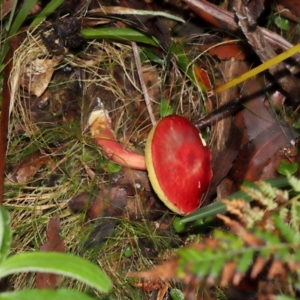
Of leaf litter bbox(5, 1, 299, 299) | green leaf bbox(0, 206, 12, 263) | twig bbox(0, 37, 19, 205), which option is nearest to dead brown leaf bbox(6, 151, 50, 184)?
leaf litter bbox(5, 1, 299, 299)

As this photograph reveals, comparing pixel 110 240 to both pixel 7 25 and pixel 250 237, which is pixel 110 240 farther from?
pixel 250 237

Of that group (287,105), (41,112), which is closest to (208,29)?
(287,105)

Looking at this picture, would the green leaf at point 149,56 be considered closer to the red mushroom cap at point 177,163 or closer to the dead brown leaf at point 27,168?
the red mushroom cap at point 177,163

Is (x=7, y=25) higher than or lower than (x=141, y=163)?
higher

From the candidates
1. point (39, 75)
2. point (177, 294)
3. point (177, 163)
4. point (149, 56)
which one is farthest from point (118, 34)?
point (177, 294)

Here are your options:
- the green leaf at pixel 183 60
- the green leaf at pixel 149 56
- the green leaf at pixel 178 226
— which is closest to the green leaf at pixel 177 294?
the green leaf at pixel 178 226
